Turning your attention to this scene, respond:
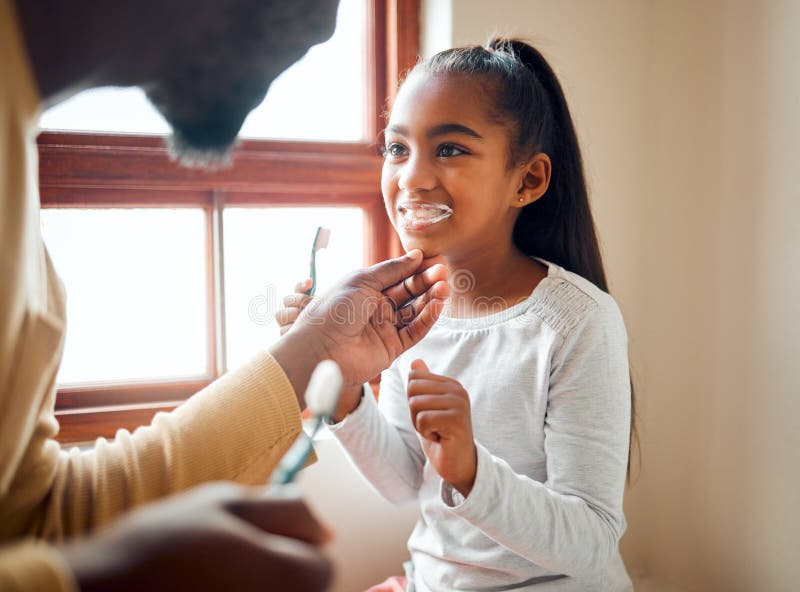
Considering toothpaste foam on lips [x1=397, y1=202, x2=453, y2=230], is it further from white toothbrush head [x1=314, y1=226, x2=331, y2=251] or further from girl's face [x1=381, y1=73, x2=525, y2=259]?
white toothbrush head [x1=314, y1=226, x2=331, y2=251]

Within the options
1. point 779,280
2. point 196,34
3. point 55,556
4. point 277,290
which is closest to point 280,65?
point 196,34

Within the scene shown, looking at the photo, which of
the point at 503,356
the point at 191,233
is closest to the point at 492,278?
the point at 503,356

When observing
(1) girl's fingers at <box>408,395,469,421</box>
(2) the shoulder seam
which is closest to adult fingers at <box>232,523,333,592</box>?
(1) girl's fingers at <box>408,395,469,421</box>

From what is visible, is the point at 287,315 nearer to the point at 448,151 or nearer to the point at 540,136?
the point at 448,151

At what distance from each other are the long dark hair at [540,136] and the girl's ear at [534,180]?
0.01m

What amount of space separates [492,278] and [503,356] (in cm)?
13

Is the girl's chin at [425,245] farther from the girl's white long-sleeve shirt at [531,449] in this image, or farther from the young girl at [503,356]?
the girl's white long-sleeve shirt at [531,449]

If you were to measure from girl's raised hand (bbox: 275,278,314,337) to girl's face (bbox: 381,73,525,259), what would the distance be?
15cm

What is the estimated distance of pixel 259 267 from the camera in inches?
43.8

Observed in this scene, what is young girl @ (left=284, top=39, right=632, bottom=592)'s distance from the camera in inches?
29.6

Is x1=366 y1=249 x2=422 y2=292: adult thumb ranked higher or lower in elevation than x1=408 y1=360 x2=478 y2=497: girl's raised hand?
higher

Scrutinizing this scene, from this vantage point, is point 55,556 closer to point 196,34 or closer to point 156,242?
point 196,34

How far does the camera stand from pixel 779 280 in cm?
100

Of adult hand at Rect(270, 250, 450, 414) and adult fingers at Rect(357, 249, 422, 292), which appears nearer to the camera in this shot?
adult hand at Rect(270, 250, 450, 414)
